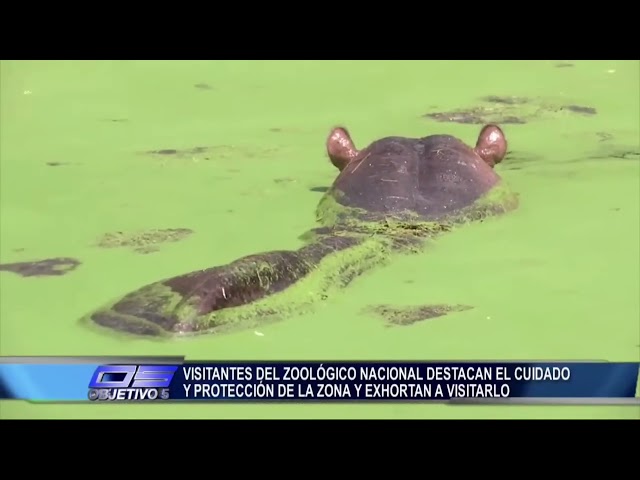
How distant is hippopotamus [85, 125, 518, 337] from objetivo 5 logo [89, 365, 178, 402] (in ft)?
3.63

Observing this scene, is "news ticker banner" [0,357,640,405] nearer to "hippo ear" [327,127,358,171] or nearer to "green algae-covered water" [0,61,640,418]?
"green algae-covered water" [0,61,640,418]

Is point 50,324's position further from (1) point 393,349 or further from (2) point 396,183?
(2) point 396,183

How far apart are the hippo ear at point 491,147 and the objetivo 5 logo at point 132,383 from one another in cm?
515

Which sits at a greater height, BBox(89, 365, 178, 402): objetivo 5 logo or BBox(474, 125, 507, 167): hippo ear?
BBox(474, 125, 507, 167): hippo ear

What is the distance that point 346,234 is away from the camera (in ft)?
41.7

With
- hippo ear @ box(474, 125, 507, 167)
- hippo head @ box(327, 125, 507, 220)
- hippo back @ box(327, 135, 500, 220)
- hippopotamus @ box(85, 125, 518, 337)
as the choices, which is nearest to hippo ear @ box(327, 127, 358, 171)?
hippopotamus @ box(85, 125, 518, 337)

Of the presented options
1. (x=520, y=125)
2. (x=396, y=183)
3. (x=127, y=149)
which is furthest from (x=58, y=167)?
(x=520, y=125)

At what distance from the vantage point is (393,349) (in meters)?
10.6

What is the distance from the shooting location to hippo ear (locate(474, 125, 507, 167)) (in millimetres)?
14000

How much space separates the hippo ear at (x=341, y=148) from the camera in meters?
13.9

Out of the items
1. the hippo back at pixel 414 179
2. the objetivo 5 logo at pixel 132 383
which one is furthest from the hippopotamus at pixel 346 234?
the objetivo 5 logo at pixel 132 383

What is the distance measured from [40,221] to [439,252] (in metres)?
3.51

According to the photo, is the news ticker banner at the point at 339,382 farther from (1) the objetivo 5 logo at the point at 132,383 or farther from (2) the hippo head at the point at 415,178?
(2) the hippo head at the point at 415,178

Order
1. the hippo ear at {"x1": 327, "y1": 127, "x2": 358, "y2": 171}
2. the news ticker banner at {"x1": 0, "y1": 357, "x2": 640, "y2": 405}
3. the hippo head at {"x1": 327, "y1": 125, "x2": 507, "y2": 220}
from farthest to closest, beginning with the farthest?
the hippo ear at {"x1": 327, "y1": 127, "x2": 358, "y2": 171} → the hippo head at {"x1": 327, "y1": 125, "x2": 507, "y2": 220} → the news ticker banner at {"x1": 0, "y1": 357, "x2": 640, "y2": 405}
